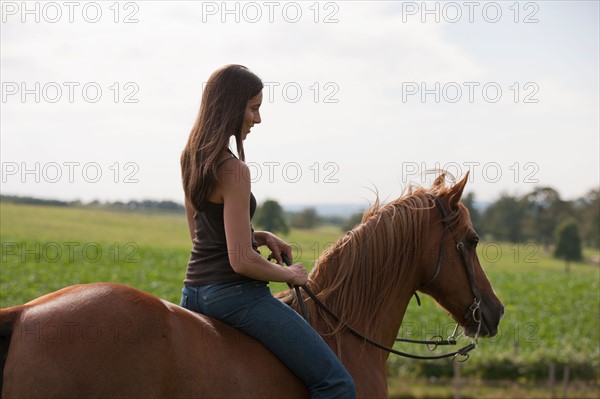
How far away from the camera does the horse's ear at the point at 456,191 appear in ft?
14.5

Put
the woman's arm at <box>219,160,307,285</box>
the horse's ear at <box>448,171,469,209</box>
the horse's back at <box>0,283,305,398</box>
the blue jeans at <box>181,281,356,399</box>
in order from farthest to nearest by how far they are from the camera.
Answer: the horse's ear at <box>448,171,469,209</box> → the blue jeans at <box>181,281,356,399</box> → the woman's arm at <box>219,160,307,285</box> → the horse's back at <box>0,283,305,398</box>

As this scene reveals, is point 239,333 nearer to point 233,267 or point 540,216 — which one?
point 233,267

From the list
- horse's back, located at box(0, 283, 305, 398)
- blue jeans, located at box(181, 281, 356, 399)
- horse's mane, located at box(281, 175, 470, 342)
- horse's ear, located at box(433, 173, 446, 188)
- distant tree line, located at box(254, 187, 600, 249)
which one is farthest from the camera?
distant tree line, located at box(254, 187, 600, 249)

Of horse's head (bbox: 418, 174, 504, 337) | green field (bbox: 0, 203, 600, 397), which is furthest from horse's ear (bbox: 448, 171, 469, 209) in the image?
green field (bbox: 0, 203, 600, 397)

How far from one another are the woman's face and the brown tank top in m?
0.42

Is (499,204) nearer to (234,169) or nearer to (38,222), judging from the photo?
(38,222)

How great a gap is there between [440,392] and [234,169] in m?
15.8

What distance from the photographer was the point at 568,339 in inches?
1115

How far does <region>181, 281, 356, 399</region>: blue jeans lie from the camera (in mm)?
3633

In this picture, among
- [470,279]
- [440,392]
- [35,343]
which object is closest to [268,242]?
[470,279]

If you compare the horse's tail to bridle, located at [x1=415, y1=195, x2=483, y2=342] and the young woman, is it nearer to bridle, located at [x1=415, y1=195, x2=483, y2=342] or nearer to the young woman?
the young woman

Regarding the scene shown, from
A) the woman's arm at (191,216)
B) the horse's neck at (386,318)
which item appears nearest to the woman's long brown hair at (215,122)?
the woman's arm at (191,216)

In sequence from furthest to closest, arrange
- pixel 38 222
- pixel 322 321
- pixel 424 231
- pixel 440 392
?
pixel 38 222 → pixel 440 392 → pixel 424 231 → pixel 322 321

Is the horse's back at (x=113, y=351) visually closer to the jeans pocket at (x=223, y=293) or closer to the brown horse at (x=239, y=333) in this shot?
the brown horse at (x=239, y=333)
